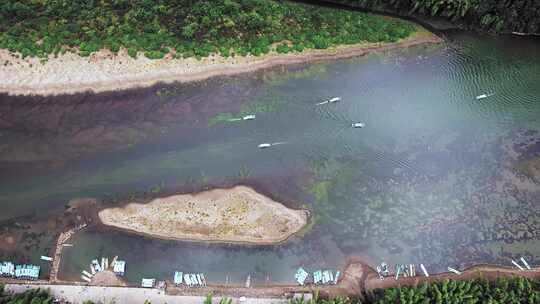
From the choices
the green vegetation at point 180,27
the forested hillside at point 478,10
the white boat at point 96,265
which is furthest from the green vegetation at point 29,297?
the forested hillside at point 478,10

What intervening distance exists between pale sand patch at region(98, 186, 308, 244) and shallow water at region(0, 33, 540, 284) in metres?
0.70

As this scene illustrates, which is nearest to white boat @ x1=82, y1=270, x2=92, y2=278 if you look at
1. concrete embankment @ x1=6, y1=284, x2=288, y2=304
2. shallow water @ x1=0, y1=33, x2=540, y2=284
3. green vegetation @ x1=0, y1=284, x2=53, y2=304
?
shallow water @ x1=0, y1=33, x2=540, y2=284

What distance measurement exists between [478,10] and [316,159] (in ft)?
58.0

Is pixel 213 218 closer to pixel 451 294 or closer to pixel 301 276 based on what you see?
pixel 301 276

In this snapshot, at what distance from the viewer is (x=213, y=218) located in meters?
28.3

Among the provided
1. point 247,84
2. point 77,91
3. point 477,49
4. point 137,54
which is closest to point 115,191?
point 77,91

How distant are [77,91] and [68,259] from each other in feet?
38.1

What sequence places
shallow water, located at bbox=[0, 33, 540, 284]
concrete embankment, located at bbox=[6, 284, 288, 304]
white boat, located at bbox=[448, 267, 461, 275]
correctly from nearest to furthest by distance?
concrete embankment, located at bbox=[6, 284, 288, 304] < shallow water, located at bbox=[0, 33, 540, 284] < white boat, located at bbox=[448, 267, 461, 275]

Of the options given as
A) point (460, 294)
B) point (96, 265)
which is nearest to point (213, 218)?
point (96, 265)

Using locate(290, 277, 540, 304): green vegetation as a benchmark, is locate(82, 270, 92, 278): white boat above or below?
below

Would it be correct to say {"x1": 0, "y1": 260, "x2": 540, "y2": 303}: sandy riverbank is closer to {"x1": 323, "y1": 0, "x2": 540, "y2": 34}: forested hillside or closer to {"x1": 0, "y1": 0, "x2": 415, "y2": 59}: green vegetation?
{"x1": 0, "y1": 0, "x2": 415, "y2": 59}: green vegetation

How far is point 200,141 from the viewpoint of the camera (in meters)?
30.5

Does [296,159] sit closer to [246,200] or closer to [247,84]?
[246,200]

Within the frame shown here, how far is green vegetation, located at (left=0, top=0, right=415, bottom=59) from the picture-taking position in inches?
1186
